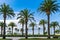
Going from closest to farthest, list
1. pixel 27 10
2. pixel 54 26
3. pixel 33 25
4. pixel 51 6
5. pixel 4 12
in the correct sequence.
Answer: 1. pixel 51 6
2. pixel 4 12
3. pixel 27 10
4. pixel 54 26
5. pixel 33 25

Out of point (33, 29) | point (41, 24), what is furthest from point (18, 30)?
point (41, 24)

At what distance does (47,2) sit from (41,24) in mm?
67437

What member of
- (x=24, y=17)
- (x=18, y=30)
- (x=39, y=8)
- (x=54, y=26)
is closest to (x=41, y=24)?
(x=54, y=26)

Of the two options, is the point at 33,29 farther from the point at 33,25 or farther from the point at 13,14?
the point at 13,14

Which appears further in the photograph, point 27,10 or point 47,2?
point 27,10

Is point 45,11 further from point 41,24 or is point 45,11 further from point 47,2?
point 41,24

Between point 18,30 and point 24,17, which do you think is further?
point 18,30

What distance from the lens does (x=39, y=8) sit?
64188mm

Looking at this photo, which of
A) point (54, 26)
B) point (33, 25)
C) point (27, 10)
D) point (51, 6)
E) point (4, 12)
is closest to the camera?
point (51, 6)

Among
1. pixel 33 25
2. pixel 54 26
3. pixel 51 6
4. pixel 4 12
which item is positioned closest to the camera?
pixel 51 6

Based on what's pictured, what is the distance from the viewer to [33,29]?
474ft

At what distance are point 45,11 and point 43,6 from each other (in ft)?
5.49

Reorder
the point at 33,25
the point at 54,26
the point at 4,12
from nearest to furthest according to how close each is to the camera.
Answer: the point at 4,12
the point at 54,26
the point at 33,25

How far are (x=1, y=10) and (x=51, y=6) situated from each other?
57.8 feet
